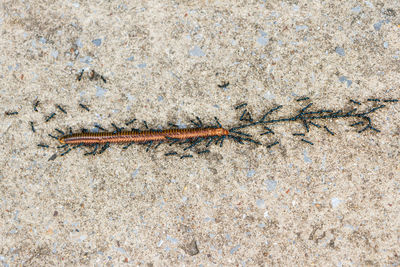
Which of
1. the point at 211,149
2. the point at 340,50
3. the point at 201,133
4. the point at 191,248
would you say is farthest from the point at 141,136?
the point at 340,50

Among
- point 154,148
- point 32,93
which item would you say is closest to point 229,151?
point 154,148

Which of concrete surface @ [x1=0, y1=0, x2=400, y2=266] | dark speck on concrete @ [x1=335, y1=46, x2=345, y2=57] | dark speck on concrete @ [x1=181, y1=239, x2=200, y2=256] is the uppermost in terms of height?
dark speck on concrete @ [x1=335, y1=46, x2=345, y2=57]

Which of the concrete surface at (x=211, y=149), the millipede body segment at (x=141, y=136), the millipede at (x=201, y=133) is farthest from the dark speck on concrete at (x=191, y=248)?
the millipede body segment at (x=141, y=136)

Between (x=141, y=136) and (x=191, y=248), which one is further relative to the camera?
(x=191, y=248)

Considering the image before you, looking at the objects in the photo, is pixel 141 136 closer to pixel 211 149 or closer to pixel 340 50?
pixel 211 149

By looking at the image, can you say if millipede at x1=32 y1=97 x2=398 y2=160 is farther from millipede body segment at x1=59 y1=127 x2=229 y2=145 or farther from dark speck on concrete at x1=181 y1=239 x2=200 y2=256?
dark speck on concrete at x1=181 y1=239 x2=200 y2=256

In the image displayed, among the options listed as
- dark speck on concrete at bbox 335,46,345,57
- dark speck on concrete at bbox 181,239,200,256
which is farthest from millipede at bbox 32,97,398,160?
dark speck on concrete at bbox 181,239,200,256
